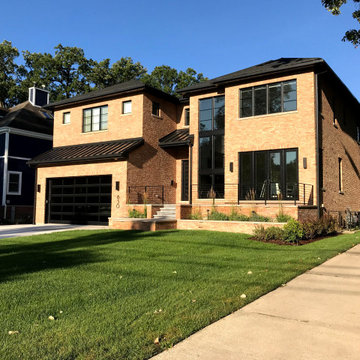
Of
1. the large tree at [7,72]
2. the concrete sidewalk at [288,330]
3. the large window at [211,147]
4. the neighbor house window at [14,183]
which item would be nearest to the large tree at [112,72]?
the large tree at [7,72]

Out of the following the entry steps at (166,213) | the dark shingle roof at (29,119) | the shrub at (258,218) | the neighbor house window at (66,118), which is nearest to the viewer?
the shrub at (258,218)

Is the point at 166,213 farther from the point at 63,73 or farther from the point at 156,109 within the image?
the point at 63,73

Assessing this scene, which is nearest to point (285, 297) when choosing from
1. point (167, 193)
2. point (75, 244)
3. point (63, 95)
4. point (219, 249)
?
point (219, 249)

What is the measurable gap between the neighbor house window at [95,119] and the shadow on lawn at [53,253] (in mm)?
9701

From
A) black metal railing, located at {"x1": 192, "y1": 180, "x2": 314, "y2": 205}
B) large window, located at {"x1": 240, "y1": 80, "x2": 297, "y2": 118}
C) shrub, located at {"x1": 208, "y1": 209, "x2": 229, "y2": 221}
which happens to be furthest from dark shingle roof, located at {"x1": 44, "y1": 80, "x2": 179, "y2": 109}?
shrub, located at {"x1": 208, "y1": 209, "x2": 229, "y2": 221}

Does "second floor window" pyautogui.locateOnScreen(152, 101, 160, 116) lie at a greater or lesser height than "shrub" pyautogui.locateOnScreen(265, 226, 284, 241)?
greater

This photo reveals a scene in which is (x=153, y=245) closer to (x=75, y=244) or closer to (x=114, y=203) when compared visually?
(x=75, y=244)

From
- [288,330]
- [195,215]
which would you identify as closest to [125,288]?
[288,330]

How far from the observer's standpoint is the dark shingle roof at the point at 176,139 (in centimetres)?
1875

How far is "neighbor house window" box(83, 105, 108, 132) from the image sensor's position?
2056 centimetres

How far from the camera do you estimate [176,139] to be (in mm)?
19406

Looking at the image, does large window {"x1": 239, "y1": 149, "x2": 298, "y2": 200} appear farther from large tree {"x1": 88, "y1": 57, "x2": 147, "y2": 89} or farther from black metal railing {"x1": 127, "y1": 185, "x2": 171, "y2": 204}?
large tree {"x1": 88, "y1": 57, "x2": 147, "y2": 89}

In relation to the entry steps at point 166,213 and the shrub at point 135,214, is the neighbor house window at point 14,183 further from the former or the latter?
the entry steps at point 166,213

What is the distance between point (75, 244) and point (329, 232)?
952 cm
